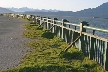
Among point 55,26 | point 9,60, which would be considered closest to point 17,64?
point 9,60

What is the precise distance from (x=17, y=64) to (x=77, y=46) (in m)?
4.09

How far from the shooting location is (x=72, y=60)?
39.9ft

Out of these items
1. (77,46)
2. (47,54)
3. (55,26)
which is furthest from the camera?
(55,26)

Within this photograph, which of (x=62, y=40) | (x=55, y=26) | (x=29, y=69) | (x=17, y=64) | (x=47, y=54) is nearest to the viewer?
(x=29, y=69)

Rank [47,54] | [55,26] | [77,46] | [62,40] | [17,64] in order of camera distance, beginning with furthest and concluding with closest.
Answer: [55,26], [62,40], [77,46], [47,54], [17,64]

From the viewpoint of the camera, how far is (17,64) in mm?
11242

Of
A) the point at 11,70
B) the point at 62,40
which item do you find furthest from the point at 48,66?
the point at 62,40

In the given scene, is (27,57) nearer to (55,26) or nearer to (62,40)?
(62,40)

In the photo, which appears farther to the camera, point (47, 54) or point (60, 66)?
point (47, 54)

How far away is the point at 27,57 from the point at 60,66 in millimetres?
2611

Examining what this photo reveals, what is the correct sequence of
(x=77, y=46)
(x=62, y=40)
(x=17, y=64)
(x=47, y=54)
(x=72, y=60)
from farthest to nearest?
(x=62, y=40), (x=77, y=46), (x=47, y=54), (x=72, y=60), (x=17, y=64)

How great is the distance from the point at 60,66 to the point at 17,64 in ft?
6.10

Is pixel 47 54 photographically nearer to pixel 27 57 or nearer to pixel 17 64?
pixel 27 57

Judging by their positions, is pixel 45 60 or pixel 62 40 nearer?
pixel 45 60
